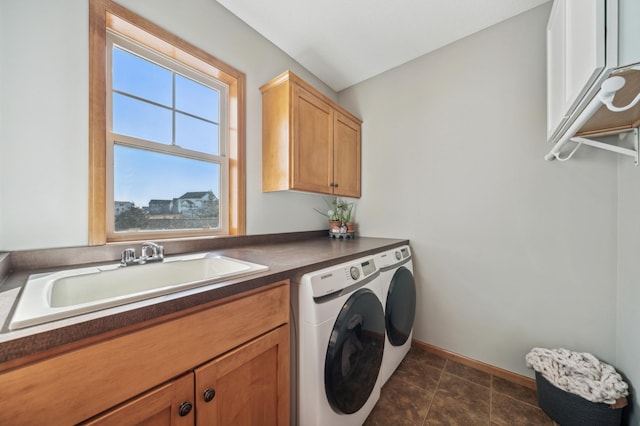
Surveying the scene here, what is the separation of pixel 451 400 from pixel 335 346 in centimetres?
106

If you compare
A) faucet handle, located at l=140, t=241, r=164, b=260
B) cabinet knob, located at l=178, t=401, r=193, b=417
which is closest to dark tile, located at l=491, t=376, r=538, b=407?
cabinet knob, located at l=178, t=401, r=193, b=417

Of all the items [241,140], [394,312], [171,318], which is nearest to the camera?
[171,318]

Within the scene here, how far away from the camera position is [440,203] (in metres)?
1.96

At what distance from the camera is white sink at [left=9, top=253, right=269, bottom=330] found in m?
0.57

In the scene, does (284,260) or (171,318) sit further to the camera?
(284,260)

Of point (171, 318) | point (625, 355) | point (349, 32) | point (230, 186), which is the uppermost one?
point (349, 32)

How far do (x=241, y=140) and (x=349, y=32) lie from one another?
1197 millimetres

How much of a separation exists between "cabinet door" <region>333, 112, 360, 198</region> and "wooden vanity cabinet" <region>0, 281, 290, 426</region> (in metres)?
1.36

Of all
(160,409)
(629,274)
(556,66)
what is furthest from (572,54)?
(160,409)

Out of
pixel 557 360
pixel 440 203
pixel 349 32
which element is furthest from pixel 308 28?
pixel 557 360

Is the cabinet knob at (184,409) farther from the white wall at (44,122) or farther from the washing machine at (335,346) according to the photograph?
the white wall at (44,122)

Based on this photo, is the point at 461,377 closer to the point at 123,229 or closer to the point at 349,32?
the point at 123,229

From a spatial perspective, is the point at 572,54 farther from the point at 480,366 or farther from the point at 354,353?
the point at 480,366

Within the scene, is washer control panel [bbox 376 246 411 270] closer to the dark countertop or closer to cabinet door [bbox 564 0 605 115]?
the dark countertop
